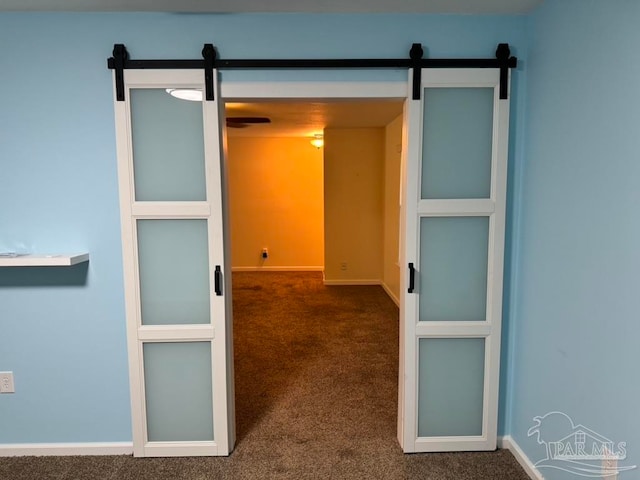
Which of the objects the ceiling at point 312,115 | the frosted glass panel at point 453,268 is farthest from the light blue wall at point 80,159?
the ceiling at point 312,115

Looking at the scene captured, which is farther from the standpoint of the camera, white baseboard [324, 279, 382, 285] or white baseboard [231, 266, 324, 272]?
white baseboard [231, 266, 324, 272]

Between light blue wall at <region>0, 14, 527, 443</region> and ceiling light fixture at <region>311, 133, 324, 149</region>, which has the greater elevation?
ceiling light fixture at <region>311, 133, 324, 149</region>

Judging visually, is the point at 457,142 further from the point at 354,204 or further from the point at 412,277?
the point at 354,204

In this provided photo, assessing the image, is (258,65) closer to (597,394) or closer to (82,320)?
(82,320)

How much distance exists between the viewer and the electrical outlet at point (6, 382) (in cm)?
218

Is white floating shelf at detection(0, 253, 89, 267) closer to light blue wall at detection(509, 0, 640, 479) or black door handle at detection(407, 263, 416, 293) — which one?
black door handle at detection(407, 263, 416, 293)

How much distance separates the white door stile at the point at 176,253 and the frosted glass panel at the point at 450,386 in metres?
1.14

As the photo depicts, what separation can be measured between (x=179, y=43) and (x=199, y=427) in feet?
7.03

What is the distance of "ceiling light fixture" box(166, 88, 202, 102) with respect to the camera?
6.71 feet

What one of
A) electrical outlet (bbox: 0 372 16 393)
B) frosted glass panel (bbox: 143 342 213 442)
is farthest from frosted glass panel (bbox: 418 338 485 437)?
electrical outlet (bbox: 0 372 16 393)

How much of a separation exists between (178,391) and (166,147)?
1.38m

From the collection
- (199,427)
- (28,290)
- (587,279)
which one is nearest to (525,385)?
(587,279)

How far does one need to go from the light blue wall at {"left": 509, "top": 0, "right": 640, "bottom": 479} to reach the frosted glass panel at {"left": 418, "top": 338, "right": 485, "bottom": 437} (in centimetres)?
23

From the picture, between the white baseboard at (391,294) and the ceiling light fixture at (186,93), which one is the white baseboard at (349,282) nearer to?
the white baseboard at (391,294)
